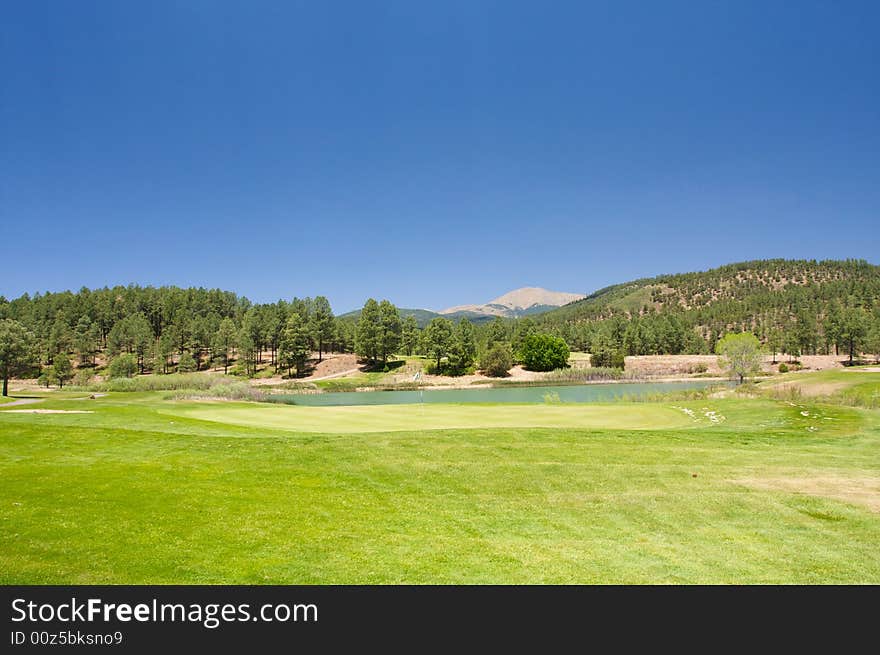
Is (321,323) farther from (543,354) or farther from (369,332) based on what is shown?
(543,354)

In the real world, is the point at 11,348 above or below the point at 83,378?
above

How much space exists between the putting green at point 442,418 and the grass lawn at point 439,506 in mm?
4036

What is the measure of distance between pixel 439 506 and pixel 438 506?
0.02 meters

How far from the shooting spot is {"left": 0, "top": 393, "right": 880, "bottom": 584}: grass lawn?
22.2 ft

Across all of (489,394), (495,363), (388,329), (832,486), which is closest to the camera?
(832,486)

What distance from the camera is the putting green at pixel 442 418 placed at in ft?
70.7

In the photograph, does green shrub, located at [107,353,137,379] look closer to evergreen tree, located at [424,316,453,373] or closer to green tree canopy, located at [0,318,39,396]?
green tree canopy, located at [0,318,39,396]

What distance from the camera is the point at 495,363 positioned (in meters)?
94.2

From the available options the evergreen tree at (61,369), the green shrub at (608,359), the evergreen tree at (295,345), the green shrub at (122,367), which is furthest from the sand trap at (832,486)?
the green shrub at (122,367)

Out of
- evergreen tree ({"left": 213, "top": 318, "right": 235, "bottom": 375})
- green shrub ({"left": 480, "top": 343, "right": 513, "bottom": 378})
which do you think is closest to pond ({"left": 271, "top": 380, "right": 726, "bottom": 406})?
green shrub ({"left": 480, "top": 343, "right": 513, "bottom": 378})

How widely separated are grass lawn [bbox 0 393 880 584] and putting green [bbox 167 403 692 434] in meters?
4.04

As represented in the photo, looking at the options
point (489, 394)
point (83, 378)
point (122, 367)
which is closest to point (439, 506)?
point (489, 394)

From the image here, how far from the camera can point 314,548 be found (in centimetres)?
735
